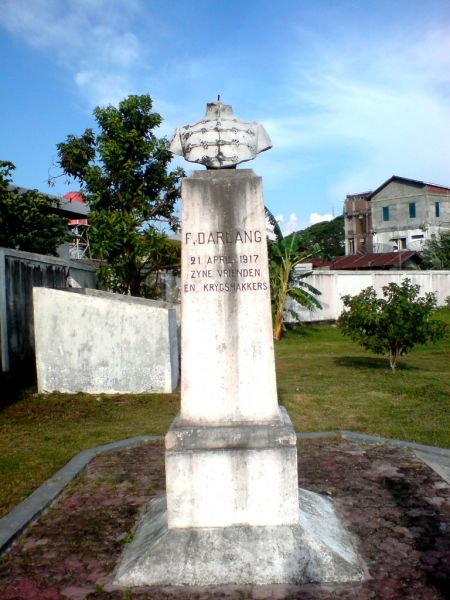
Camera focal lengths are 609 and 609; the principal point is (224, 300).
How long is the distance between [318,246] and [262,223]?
15827 millimetres

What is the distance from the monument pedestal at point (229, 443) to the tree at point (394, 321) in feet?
23.9

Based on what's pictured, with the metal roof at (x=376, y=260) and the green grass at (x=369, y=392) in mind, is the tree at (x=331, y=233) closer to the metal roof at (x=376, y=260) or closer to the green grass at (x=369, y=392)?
the metal roof at (x=376, y=260)

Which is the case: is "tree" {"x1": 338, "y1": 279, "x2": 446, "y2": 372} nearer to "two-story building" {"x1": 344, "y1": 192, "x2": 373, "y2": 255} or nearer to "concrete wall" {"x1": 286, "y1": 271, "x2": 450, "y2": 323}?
"concrete wall" {"x1": 286, "y1": 271, "x2": 450, "y2": 323}

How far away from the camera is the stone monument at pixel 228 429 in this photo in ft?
11.9

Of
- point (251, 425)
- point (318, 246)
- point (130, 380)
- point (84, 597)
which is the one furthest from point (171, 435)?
point (318, 246)

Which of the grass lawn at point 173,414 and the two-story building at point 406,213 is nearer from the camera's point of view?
the grass lawn at point 173,414

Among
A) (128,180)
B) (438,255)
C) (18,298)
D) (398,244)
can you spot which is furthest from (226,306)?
(398,244)

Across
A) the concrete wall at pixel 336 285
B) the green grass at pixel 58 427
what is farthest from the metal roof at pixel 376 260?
the green grass at pixel 58 427

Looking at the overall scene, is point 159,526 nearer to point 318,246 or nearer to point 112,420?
point 112,420

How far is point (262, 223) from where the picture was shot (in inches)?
157

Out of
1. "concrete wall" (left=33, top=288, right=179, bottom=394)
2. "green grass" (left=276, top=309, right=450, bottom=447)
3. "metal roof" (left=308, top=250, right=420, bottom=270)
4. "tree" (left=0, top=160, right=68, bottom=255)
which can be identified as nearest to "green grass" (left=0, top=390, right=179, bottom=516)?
"concrete wall" (left=33, top=288, right=179, bottom=394)

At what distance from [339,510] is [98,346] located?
5677mm

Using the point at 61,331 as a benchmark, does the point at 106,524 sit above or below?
below

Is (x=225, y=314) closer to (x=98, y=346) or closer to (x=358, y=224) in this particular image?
(x=98, y=346)
